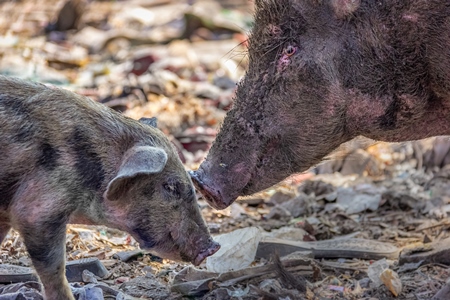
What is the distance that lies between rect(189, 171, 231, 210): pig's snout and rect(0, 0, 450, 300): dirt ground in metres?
0.40

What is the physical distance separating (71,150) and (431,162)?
176 inches

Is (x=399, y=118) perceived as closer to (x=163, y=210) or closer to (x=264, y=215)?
(x=163, y=210)

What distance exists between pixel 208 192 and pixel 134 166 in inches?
30.3

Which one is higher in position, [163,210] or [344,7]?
[344,7]

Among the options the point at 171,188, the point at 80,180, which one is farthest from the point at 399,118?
the point at 80,180

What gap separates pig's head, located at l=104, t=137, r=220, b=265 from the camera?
398cm

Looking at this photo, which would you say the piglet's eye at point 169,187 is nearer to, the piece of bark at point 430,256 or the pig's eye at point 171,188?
the pig's eye at point 171,188

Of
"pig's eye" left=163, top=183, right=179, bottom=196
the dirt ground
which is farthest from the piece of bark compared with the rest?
"pig's eye" left=163, top=183, right=179, bottom=196

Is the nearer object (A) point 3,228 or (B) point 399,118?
(A) point 3,228

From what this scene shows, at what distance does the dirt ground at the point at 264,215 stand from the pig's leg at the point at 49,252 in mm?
519

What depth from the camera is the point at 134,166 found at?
3850 mm

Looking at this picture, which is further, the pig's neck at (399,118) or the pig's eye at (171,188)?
the pig's neck at (399,118)

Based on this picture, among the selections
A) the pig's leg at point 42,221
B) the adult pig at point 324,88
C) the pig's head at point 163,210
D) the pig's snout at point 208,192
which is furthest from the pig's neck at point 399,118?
the pig's leg at point 42,221

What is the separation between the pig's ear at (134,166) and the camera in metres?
3.81
